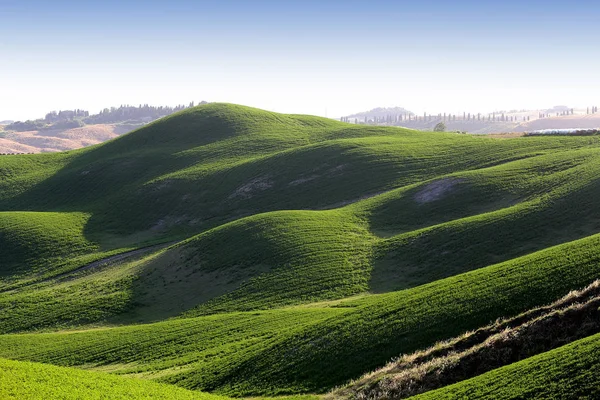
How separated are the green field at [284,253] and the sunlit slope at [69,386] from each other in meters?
5.76

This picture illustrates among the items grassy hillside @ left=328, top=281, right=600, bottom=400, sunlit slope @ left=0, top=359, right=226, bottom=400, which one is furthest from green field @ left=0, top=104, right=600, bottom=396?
sunlit slope @ left=0, top=359, right=226, bottom=400

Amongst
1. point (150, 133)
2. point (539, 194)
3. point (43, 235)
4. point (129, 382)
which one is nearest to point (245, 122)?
point (150, 133)

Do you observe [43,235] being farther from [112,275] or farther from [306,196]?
[306,196]

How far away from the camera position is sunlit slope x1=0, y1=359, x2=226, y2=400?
32.2 m

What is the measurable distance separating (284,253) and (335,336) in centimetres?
3157

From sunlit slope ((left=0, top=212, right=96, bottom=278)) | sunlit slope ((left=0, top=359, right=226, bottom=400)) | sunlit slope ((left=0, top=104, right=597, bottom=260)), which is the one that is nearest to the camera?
sunlit slope ((left=0, top=359, right=226, bottom=400))

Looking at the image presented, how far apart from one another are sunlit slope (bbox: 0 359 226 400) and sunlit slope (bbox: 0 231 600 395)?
5.64 m

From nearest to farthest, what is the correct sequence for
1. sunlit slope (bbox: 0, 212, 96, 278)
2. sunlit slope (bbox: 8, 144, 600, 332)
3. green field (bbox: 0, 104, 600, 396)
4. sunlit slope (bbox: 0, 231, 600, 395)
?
sunlit slope (bbox: 0, 231, 600, 395) < green field (bbox: 0, 104, 600, 396) < sunlit slope (bbox: 8, 144, 600, 332) < sunlit slope (bbox: 0, 212, 96, 278)

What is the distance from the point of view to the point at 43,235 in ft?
329

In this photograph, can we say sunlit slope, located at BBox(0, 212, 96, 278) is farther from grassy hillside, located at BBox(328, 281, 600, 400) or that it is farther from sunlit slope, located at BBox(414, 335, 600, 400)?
sunlit slope, located at BBox(414, 335, 600, 400)

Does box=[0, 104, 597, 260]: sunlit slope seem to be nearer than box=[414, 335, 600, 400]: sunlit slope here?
No

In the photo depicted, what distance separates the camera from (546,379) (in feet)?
89.2

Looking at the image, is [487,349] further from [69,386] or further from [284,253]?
[284,253]

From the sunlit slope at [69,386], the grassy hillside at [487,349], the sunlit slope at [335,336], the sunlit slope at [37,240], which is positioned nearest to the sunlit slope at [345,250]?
the sunlit slope at [335,336]
